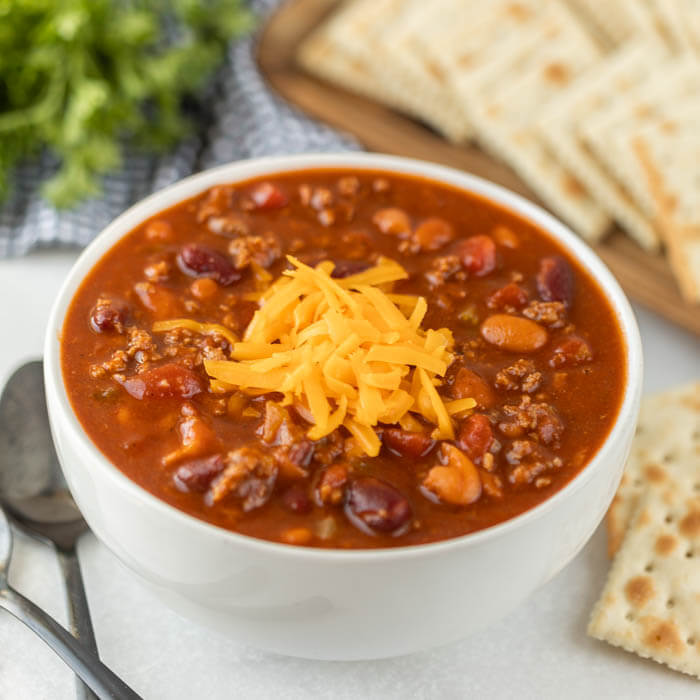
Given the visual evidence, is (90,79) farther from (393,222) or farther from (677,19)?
(677,19)

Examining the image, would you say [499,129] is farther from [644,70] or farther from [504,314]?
[504,314]

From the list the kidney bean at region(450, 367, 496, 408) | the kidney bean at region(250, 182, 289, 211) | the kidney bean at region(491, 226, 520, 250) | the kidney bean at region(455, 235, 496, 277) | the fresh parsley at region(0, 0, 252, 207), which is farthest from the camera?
the fresh parsley at region(0, 0, 252, 207)

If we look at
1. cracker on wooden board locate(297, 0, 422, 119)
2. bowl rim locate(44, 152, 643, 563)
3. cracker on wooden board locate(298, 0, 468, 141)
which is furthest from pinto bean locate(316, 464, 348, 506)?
cracker on wooden board locate(297, 0, 422, 119)

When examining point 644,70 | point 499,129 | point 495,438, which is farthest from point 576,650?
point 644,70

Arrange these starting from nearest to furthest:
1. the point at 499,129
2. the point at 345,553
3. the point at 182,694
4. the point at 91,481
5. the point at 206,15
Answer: the point at 345,553 → the point at 91,481 → the point at 182,694 → the point at 499,129 → the point at 206,15

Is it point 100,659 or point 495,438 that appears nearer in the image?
point 495,438

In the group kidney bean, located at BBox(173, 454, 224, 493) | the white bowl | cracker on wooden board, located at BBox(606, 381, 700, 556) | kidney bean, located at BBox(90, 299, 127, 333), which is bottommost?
cracker on wooden board, located at BBox(606, 381, 700, 556)

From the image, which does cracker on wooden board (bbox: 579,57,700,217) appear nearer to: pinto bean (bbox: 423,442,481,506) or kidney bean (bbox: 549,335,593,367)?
kidney bean (bbox: 549,335,593,367)
